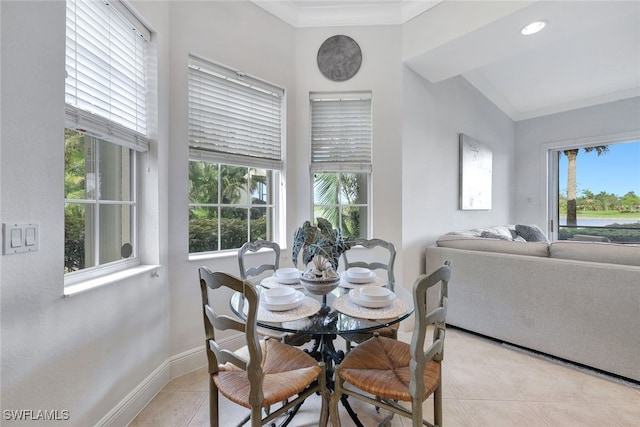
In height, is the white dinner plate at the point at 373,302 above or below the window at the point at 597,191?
below

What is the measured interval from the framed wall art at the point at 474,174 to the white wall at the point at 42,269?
12.0ft

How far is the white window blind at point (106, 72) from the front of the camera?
131 cm

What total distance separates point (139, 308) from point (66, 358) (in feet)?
1.53

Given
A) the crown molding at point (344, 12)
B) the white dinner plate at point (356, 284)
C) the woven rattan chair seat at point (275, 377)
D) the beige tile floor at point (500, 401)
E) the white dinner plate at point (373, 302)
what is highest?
the crown molding at point (344, 12)

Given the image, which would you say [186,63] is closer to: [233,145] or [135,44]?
[135,44]

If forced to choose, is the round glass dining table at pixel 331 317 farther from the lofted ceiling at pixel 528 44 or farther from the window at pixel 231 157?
the lofted ceiling at pixel 528 44

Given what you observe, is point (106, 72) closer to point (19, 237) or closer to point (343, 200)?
point (19, 237)

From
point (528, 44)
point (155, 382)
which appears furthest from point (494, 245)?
point (155, 382)

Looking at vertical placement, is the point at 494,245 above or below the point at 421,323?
above

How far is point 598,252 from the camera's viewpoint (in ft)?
6.70

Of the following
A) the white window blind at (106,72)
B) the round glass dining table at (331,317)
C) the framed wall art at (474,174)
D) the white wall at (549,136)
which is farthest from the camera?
the white wall at (549,136)

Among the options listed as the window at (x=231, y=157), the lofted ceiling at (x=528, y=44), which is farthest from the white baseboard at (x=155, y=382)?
the lofted ceiling at (x=528, y=44)

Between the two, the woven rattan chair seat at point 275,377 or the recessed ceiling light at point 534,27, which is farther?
the recessed ceiling light at point 534,27

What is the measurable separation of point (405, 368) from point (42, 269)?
162 centimetres
